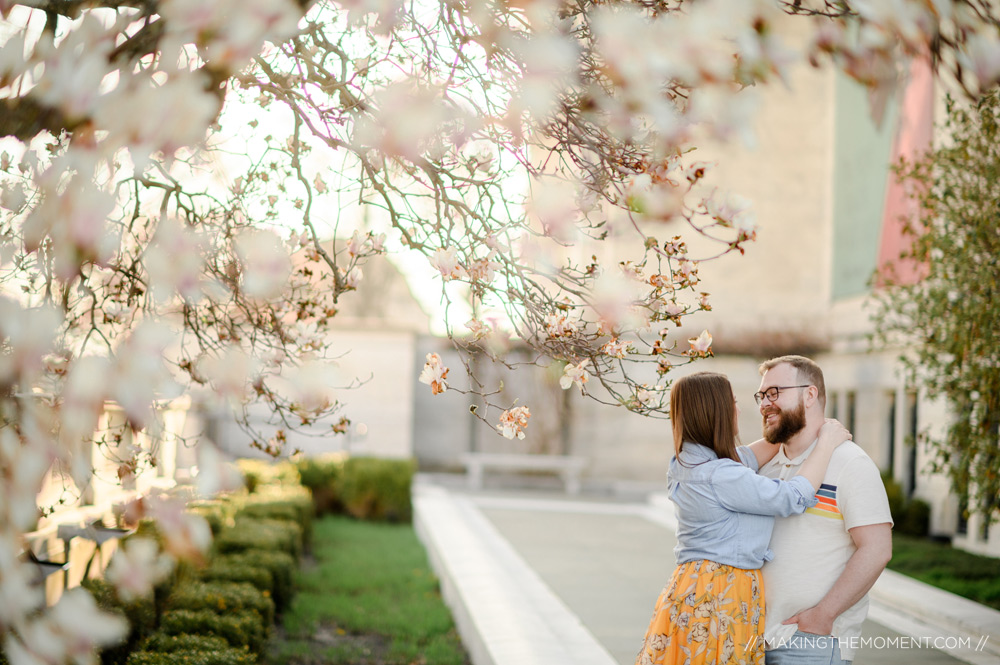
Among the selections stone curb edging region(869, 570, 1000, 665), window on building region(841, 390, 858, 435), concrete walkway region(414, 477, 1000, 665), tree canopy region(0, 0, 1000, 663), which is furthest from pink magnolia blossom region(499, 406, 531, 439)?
window on building region(841, 390, 858, 435)

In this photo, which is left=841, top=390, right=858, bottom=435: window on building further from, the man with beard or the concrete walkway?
the man with beard

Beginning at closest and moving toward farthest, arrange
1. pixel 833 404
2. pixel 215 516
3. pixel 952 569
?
pixel 215 516 → pixel 952 569 → pixel 833 404

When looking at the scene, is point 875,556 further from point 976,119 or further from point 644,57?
point 976,119

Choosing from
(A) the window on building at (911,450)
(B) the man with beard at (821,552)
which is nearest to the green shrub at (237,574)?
(B) the man with beard at (821,552)

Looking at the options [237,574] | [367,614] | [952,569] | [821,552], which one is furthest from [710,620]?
[952,569]

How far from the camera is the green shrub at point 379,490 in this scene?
12.4m

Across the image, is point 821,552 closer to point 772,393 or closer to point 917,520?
point 772,393

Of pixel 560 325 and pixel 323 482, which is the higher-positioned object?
pixel 560 325

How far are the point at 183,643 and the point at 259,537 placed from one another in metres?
3.04

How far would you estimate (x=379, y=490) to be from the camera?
12398 millimetres

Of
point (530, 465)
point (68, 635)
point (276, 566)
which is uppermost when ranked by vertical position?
point (68, 635)

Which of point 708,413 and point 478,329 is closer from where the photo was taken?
point 708,413

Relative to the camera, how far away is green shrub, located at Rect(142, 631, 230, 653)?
13.2 feet

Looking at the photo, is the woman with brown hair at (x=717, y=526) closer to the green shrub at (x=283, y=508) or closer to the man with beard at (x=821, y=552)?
the man with beard at (x=821, y=552)
